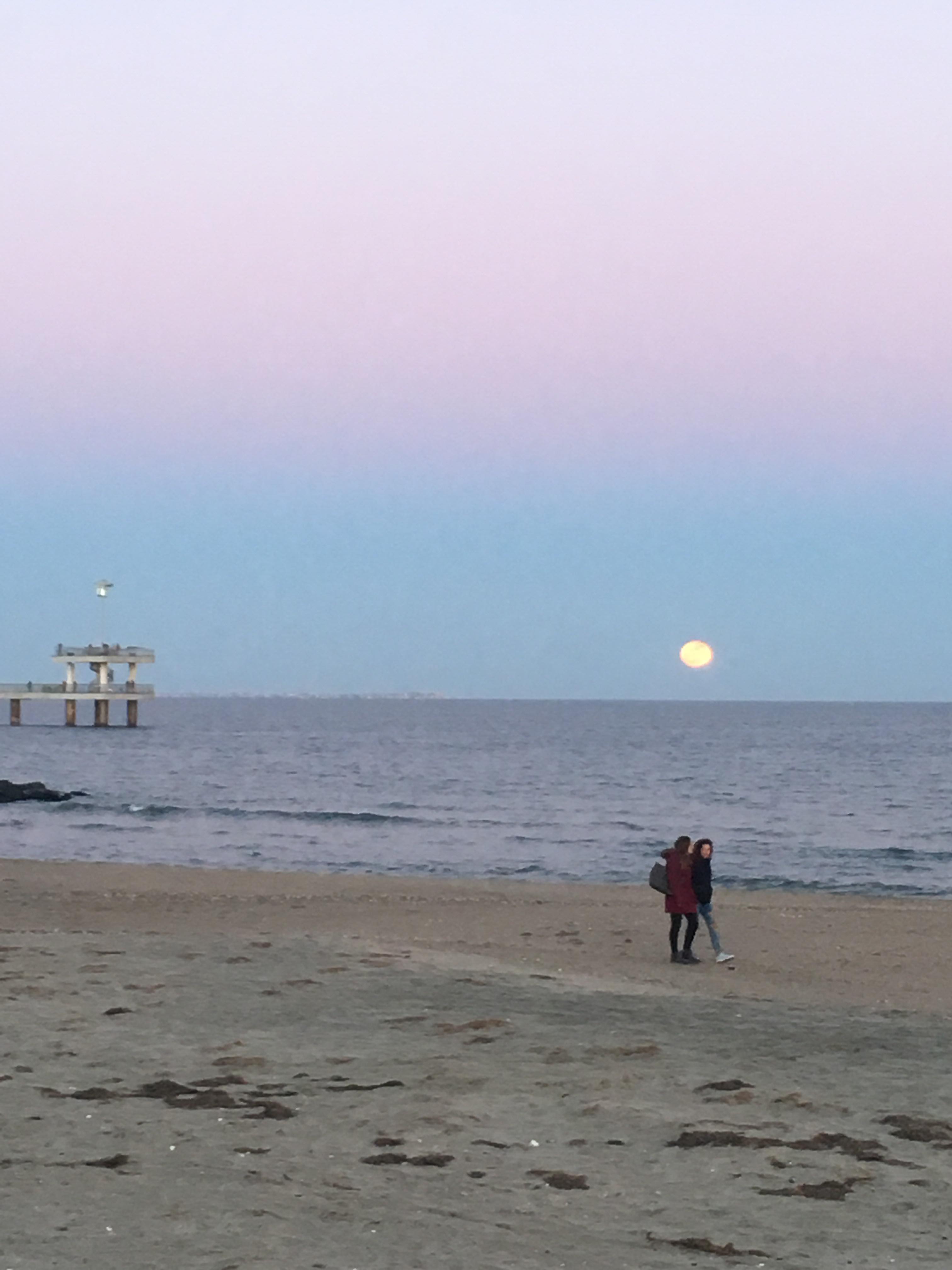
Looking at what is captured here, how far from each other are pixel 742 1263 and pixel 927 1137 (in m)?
2.87

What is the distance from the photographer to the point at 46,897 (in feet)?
94.8

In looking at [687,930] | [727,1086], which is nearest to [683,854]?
[687,930]

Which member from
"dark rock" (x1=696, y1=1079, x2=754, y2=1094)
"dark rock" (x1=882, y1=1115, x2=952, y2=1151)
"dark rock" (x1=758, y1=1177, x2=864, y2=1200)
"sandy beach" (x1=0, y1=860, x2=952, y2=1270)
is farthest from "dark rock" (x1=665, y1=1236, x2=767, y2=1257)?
"dark rock" (x1=696, y1=1079, x2=754, y2=1094)

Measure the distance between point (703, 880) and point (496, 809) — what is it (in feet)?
144

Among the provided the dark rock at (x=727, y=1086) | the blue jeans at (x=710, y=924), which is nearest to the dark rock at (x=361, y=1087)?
the dark rock at (x=727, y=1086)

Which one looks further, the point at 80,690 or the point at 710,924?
the point at 80,690

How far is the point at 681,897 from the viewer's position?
19.7m

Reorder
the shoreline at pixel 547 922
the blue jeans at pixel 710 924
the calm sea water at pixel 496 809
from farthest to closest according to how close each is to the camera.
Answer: the calm sea water at pixel 496 809 → the blue jeans at pixel 710 924 → the shoreline at pixel 547 922

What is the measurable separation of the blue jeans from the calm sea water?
18.5m

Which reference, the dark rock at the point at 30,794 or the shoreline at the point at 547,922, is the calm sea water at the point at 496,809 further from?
the shoreline at the point at 547,922

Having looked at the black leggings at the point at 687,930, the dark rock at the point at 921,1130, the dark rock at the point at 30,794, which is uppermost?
the dark rock at the point at 921,1130

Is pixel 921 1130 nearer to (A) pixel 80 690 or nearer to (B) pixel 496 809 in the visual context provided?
(B) pixel 496 809

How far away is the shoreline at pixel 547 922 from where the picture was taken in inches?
746

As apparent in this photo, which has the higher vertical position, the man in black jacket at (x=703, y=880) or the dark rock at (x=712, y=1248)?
the man in black jacket at (x=703, y=880)
